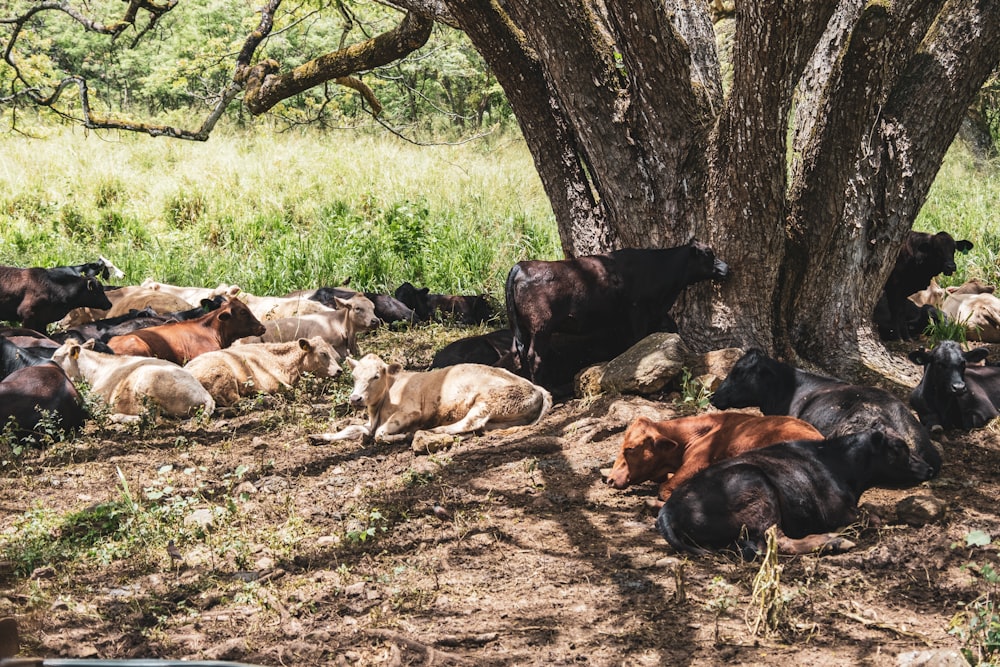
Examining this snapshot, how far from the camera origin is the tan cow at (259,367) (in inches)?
392

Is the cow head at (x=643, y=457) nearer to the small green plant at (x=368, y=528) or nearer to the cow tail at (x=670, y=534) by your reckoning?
the cow tail at (x=670, y=534)

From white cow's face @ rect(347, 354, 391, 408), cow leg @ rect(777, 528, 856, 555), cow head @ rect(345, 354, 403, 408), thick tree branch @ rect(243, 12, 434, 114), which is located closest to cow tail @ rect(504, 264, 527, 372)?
cow head @ rect(345, 354, 403, 408)

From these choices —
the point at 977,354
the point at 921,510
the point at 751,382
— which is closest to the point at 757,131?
the point at 751,382

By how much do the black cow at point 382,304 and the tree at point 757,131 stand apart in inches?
156

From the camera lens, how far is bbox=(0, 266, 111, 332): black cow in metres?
13.2

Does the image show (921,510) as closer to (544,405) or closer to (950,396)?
(950,396)

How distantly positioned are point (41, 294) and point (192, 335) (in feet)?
10.3

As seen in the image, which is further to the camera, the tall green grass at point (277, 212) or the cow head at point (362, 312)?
the tall green grass at point (277, 212)

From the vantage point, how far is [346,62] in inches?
446

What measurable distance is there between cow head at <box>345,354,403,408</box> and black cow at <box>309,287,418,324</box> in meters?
4.27

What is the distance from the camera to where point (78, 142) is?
23.4 m

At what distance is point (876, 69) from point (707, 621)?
15.4 feet

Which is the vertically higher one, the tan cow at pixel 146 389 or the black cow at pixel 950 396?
the black cow at pixel 950 396

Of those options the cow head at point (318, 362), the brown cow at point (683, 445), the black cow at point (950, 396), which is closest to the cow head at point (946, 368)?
the black cow at point (950, 396)
